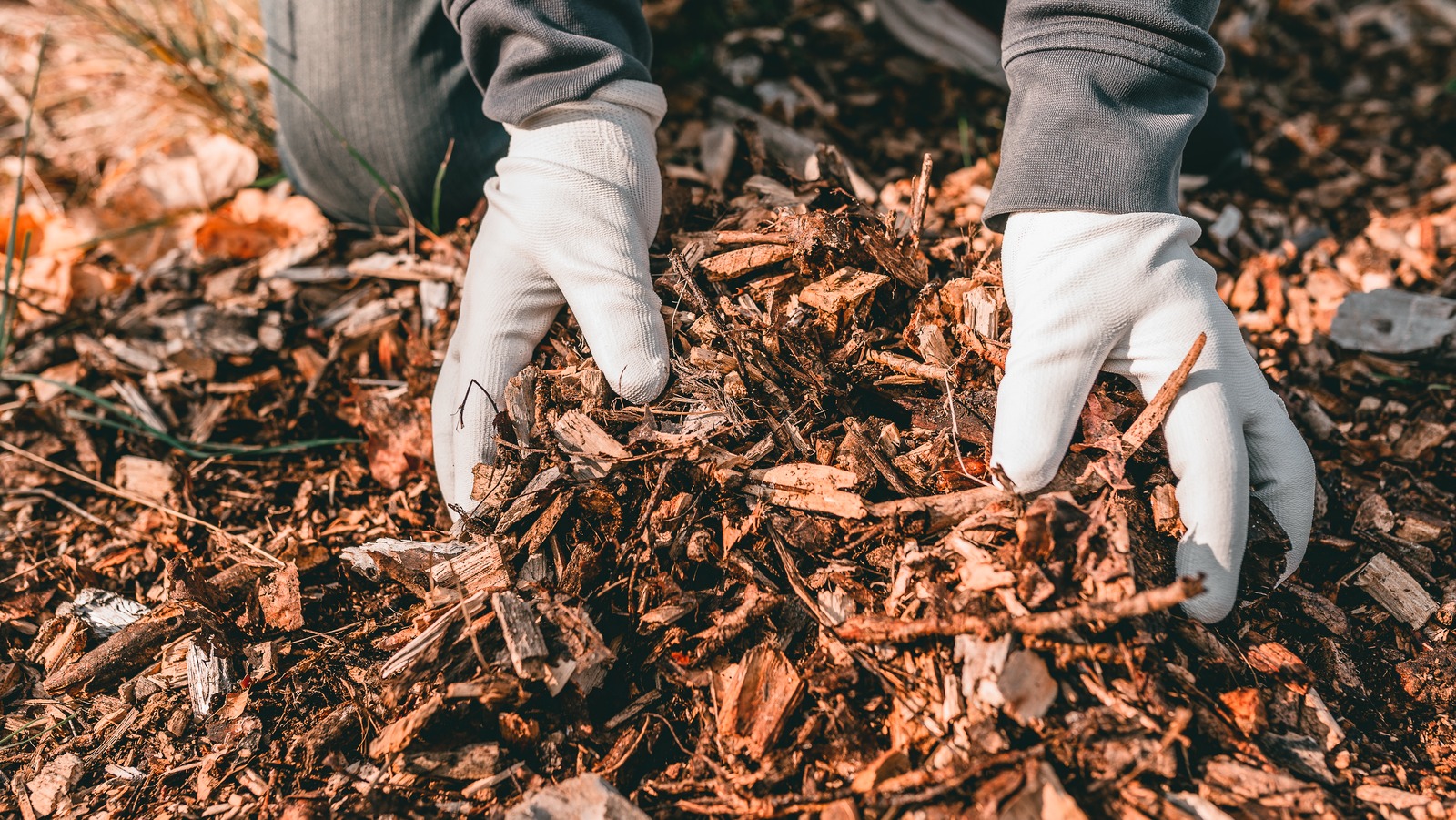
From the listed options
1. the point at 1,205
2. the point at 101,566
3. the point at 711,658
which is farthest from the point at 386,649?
the point at 1,205

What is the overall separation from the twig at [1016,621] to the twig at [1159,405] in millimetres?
375

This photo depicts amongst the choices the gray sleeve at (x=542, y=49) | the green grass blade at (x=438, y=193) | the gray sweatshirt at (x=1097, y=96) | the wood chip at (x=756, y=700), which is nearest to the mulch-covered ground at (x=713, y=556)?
the wood chip at (x=756, y=700)

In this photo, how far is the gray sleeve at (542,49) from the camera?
2.13 meters

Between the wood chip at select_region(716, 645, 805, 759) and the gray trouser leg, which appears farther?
the gray trouser leg

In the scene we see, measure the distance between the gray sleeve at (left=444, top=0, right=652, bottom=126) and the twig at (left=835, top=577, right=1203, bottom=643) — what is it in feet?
4.96

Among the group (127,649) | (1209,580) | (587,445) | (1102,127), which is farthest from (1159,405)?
(127,649)

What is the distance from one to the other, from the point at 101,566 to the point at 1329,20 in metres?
5.60

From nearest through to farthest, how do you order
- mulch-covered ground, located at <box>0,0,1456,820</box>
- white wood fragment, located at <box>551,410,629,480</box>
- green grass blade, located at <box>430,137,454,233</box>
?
1. mulch-covered ground, located at <box>0,0,1456,820</box>
2. white wood fragment, located at <box>551,410,629,480</box>
3. green grass blade, located at <box>430,137,454,233</box>

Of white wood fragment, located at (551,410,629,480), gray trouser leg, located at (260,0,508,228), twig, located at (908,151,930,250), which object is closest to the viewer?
white wood fragment, located at (551,410,629,480)

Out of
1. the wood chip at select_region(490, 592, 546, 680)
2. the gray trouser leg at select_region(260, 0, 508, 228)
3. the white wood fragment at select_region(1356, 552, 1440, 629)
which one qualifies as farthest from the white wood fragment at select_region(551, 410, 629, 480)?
the white wood fragment at select_region(1356, 552, 1440, 629)

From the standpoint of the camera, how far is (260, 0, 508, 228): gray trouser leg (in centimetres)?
289

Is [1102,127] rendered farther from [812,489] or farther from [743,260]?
[812,489]

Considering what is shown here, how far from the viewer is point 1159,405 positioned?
1.77 m

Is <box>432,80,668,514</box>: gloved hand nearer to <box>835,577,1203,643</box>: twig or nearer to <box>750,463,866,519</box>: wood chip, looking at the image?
<box>750,463,866,519</box>: wood chip
